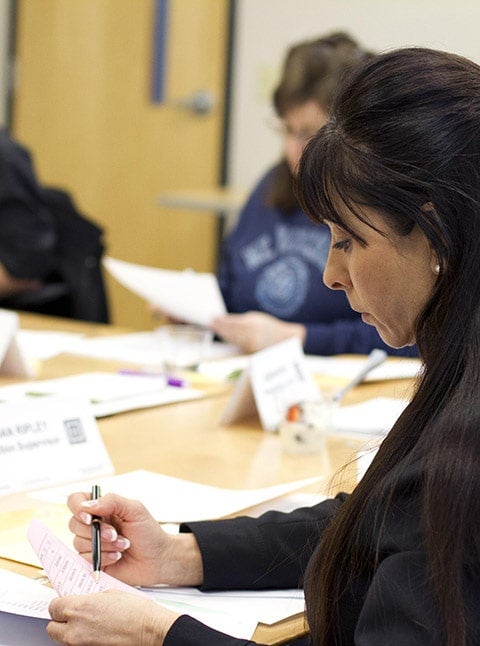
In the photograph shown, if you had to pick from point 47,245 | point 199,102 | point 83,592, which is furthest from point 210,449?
point 199,102

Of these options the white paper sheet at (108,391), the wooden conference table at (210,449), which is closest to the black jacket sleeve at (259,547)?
the wooden conference table at (210,449)

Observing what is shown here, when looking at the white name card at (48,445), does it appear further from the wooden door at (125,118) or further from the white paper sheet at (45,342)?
the wooden door at (125,118)

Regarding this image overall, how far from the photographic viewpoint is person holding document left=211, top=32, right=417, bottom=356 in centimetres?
287

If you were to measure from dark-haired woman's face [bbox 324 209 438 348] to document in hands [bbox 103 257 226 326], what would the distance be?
4.96ft

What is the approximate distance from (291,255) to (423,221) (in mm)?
1979

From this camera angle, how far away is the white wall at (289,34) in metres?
4.97

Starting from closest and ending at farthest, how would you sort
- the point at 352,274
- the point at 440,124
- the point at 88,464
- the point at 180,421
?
the point at 440,124, the point at 352,274, the point at 88,464, the point at 180,421

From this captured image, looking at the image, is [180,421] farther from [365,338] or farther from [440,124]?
[440,124]

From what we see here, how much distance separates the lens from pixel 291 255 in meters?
3.12

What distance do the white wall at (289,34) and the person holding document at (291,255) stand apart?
1.89m

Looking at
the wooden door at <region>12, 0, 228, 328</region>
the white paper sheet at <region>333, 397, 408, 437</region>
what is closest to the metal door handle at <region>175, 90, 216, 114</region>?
the wooden door at <region>12, 0, 228, 328</region>

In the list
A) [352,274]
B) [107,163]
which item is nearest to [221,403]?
[352,274]

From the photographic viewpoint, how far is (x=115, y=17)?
18.1 feet

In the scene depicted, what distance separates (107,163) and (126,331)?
8.84 ft
